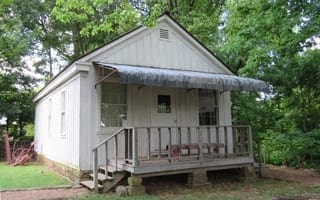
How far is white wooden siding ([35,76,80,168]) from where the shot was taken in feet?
30.9

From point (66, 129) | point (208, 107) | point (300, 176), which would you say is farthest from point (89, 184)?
point (300, 176)

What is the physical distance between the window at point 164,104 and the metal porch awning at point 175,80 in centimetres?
157

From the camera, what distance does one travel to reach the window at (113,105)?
375 inches

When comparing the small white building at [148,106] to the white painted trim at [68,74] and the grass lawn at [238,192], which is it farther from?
the grass lawn at [238,192]

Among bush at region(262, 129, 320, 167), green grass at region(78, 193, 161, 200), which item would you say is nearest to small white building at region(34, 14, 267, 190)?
green grass at region(78, 193, 161, 200)

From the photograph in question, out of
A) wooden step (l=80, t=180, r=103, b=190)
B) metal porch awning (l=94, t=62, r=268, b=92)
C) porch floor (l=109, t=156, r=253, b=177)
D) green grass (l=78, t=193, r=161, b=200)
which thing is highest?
metal porch awning (l=94, t=62, r=268, b=92)

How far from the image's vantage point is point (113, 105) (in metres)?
9.64

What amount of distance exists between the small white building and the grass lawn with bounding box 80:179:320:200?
0.55 metres

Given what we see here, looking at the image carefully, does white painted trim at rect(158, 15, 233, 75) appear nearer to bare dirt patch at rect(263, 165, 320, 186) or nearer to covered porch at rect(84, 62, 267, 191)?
covered porch at rect(84, 62, 267, 191)

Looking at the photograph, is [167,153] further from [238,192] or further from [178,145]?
[238,192]

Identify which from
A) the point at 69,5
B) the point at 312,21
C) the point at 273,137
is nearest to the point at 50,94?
the point at 69,5

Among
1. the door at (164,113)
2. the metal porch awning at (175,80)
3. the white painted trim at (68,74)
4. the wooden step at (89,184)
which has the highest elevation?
the white painted trim at (68,74)

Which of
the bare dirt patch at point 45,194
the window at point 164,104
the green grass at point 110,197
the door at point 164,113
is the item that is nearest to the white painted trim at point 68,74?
the door at point 164,113

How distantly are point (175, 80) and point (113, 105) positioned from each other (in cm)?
228
